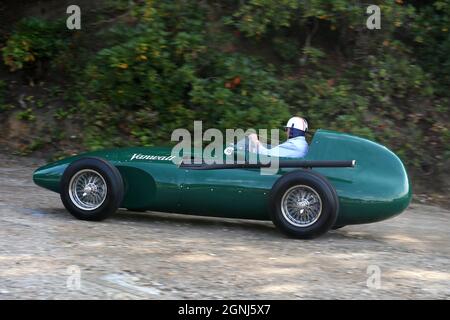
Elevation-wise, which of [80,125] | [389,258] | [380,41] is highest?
[380,41]

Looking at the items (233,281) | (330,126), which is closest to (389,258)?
(233,281)

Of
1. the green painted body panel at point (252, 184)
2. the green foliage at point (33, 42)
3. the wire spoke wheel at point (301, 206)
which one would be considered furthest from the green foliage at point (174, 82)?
the wire spoke wheel at point (301, 206)

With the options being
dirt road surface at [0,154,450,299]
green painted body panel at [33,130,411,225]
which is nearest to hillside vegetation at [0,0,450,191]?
dirt road surface at [0,154,450,299]

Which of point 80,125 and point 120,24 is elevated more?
point 120,24

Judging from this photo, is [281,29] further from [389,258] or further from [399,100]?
[389,258]

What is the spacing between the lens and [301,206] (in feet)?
24.7

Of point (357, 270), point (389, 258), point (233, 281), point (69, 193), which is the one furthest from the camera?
point (69, 193)

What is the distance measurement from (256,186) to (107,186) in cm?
163

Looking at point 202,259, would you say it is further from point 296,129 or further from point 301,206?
point 296,129

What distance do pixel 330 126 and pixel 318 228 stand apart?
5.54m

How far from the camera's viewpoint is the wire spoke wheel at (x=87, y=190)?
7.98 meters

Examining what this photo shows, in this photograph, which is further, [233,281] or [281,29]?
[281,29]

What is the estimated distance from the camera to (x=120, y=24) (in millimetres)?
13547

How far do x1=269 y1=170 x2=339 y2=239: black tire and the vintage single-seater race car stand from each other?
1 centimetres
